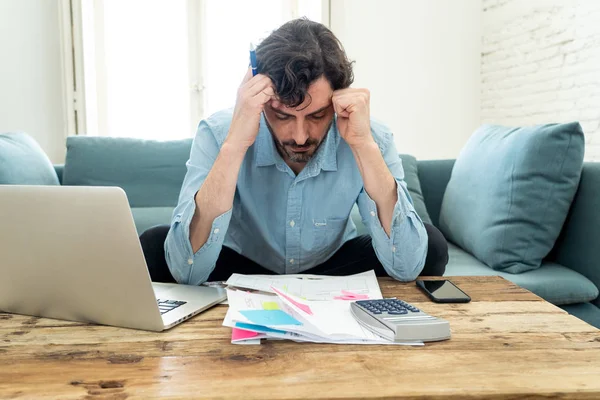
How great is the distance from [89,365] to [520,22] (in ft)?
11.1

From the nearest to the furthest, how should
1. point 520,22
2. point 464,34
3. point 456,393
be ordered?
1. point 456,393
2. point 520,22
3. point 464,34

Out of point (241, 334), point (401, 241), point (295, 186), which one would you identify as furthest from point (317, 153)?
point (241, 334)

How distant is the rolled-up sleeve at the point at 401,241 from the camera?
3.77ft

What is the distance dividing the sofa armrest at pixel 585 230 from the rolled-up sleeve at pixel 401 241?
750 mm

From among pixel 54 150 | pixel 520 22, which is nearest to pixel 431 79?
pixel 520 22

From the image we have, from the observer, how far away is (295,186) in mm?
1368

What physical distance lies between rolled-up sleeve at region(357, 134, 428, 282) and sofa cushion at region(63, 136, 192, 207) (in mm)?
1296

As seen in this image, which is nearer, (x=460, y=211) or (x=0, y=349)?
(x=0, y=349)

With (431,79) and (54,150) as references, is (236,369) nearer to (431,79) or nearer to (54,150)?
(54,150)

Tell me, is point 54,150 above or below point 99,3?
below

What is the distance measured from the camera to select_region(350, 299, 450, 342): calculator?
2.39 ft

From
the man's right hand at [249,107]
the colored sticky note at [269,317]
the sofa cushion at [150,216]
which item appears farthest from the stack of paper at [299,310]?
the sofa cushion at [150,216]

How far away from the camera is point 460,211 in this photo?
6.56ft

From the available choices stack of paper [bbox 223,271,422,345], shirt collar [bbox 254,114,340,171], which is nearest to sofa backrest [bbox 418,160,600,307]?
shirt collar [bbox 254,114,340,171]
